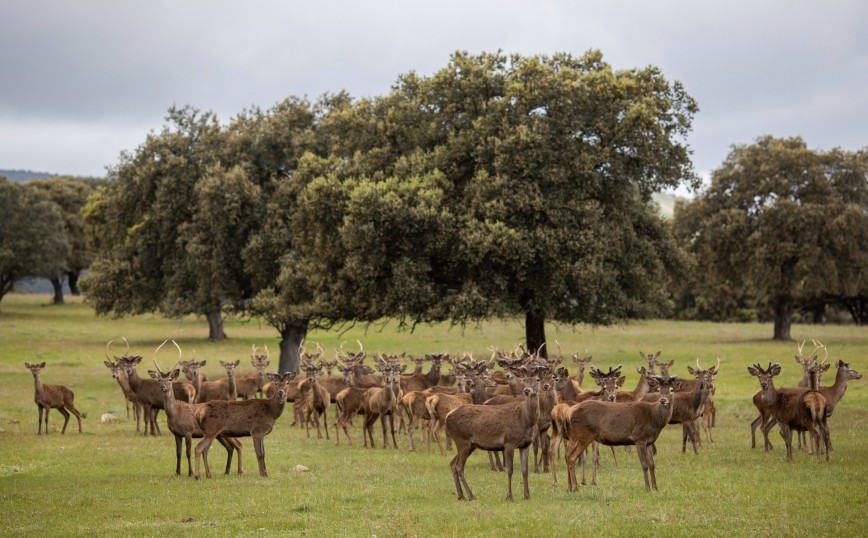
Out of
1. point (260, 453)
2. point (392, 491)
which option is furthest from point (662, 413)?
point (260, 453)

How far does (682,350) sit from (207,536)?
1384 inches

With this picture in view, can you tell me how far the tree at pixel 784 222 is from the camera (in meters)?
45.3

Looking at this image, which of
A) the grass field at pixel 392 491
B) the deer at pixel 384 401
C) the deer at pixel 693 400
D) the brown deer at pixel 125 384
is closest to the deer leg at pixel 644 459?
the grass field at pixel 392 491

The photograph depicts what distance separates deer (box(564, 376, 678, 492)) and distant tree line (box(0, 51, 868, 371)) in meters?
13.1

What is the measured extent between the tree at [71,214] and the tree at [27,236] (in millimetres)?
7179

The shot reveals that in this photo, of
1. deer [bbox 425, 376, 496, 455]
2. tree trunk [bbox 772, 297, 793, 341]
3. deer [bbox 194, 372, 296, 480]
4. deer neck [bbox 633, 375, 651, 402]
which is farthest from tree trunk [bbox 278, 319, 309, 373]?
tree trunk [bbox 772, 297, 793, 341]

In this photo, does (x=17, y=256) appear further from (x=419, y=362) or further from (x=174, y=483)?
(x=174, y=483)

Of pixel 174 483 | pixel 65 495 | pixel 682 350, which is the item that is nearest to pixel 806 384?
pixel 174 483

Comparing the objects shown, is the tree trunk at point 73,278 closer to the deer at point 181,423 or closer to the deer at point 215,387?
the deer at point 215,387

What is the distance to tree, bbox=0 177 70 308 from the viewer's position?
219ft

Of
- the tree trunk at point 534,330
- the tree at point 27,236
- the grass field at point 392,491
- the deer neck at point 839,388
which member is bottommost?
the grass field at point 392,491

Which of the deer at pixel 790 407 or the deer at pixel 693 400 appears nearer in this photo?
the deer at pixel 790 407

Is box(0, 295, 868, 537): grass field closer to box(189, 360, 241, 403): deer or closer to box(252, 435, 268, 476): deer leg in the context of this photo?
box(252, 435, 268, 476): deer leg

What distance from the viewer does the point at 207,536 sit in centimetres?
1148
